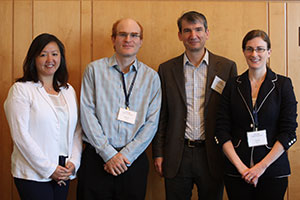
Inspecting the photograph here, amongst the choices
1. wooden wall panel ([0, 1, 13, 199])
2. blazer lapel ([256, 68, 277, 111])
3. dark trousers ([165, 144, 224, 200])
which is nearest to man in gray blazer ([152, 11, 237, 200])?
dark trousers ([165, 144, 224, 200])

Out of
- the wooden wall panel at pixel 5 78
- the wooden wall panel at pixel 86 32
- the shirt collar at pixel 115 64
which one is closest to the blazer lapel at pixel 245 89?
the shirt collar at pixel 115 64

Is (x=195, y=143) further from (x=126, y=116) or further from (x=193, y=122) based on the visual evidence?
(x=126, y=116)

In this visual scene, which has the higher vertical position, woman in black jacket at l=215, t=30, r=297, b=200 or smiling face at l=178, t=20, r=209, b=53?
smiling face at l=178, t=20, r=209, b=53

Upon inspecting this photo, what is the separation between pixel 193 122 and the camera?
240 cm

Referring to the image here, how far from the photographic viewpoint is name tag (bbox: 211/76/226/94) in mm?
2414

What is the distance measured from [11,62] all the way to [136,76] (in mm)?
1378

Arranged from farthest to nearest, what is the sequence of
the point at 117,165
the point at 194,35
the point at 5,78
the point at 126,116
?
1. the point at 5,78
2. the point at 194,35
3. the point at 126,116
4. the point at 117,165

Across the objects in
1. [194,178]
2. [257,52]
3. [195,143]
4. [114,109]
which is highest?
[257,52]

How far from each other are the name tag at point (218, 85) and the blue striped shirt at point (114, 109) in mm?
479

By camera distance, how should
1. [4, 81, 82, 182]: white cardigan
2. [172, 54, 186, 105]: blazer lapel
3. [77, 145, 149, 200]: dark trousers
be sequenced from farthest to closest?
[172, 54, 186, 105]: blazer lapel → [77, 145, 149, 200]: dark trousers → [4, 81, 82, 182]: white cardigan

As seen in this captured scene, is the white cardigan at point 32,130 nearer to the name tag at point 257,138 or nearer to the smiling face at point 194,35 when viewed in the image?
the smiling face at point 194,35

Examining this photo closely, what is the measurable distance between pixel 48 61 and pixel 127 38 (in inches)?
25.2

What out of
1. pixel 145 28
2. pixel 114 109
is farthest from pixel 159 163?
pixel 145 28

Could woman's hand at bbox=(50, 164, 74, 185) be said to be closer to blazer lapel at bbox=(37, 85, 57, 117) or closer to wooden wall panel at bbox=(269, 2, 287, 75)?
blazer lapel at bbox=(37, 85, 57, 117)
